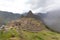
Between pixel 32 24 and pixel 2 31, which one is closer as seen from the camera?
pixel 2 31

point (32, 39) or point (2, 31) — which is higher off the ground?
point (2, 31)

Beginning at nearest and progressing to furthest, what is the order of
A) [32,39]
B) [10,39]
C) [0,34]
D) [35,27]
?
[10,39], [0,34], [32,39], [35,27]

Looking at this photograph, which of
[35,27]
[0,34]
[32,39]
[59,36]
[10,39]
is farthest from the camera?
[35,27]

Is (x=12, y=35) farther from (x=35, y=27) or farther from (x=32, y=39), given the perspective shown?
(x=35, y=27)

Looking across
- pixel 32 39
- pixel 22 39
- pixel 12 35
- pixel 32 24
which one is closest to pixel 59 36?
pixel 32 39

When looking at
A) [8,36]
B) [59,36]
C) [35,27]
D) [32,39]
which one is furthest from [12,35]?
[35,27]

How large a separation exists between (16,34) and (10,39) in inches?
143

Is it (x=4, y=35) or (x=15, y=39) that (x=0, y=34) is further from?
(x=15, y=39)

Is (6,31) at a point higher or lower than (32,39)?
higher

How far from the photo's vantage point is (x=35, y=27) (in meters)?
87.8

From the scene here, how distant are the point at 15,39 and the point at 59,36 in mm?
24950

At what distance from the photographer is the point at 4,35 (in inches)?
1622

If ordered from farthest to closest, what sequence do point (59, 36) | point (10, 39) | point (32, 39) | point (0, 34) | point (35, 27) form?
1. point (35, 27)
2. point (59, 36)
3. point (32, 39)
4. point (0, 34)
5. point (10, 39)

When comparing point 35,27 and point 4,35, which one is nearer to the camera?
point 4,35
